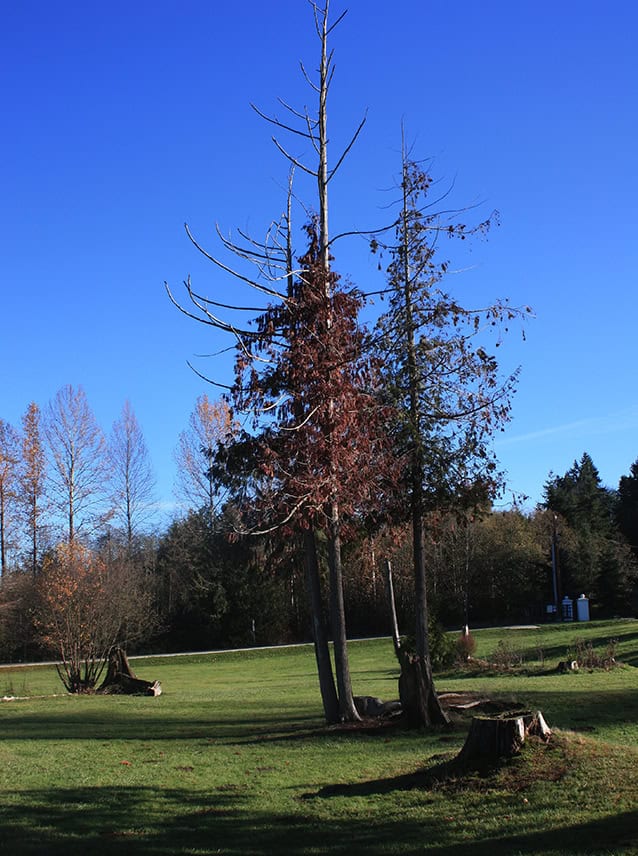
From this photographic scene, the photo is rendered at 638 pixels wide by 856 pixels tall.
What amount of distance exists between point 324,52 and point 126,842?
1279 centimetres

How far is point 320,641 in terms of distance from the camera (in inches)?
603

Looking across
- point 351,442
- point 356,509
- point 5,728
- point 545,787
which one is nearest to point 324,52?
point 351,442

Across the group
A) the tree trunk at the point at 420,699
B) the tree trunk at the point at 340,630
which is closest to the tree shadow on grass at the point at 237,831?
the tree trunk at the point at 420,699

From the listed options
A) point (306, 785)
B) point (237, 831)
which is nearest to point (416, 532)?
point (306, 785)

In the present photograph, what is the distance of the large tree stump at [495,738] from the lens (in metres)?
8.27

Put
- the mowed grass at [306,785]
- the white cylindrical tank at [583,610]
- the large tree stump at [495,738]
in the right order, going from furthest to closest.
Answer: the white cylindrical tank at [583,610] < the large tree stump at [495,738] < the mowed grass at [306,785]

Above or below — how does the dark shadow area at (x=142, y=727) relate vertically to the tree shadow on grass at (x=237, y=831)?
below

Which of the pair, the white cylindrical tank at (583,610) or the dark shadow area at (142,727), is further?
the white cylindrical tank at (583,610)

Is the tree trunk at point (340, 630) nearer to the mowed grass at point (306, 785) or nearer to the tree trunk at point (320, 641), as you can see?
the tree trunk at point (320, 641)

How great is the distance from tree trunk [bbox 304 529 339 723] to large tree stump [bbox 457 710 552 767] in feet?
21.5

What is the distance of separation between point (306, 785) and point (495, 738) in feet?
8.02

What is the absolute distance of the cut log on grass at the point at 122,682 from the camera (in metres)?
24.4

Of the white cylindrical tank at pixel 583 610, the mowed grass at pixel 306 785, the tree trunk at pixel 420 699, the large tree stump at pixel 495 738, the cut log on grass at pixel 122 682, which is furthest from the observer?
the white cylindrical tank at pixel 583 610

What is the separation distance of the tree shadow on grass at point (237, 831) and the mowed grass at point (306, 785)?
2cm
